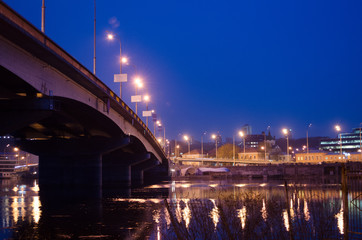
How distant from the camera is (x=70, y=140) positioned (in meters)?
61.8

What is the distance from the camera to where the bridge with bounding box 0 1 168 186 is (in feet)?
87.0

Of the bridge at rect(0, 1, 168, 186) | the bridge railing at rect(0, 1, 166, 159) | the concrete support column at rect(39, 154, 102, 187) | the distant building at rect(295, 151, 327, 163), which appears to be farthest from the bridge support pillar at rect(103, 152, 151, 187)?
the distant building at rect(295, 151, 327, 163)

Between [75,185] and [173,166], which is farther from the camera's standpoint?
[173,166]

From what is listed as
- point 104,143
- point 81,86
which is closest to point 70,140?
point 104,143

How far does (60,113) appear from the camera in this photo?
42969 millimetres

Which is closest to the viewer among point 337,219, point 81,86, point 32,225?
point 337,219

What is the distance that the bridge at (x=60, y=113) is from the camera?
26.5m

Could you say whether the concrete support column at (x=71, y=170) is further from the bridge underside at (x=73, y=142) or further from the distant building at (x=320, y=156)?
the distant building at (x=320, y=156)

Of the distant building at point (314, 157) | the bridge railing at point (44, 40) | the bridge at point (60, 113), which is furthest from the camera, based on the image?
the distant building at point (314, 157)

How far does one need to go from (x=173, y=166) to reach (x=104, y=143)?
69951 mm

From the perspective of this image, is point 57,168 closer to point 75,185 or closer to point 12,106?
point 75,185

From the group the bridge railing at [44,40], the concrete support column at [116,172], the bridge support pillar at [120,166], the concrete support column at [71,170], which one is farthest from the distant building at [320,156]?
the bridge railing at [44,40]

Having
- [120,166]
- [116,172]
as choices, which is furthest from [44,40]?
[116,172]

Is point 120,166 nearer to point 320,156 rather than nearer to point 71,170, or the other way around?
point 71,170
